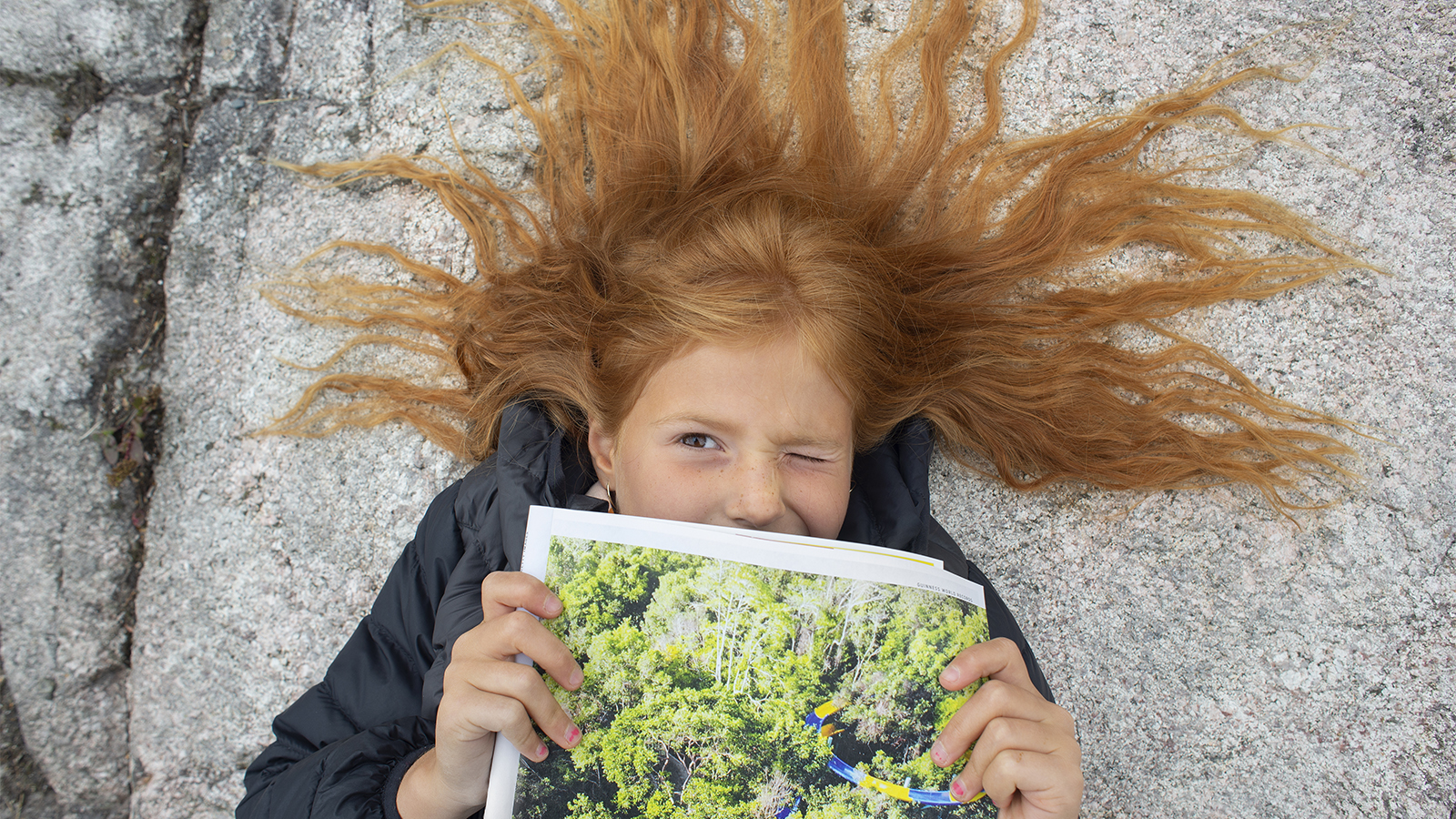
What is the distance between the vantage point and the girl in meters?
0.99

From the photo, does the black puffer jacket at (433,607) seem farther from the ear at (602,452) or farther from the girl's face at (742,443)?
the girl's face at (742,443)

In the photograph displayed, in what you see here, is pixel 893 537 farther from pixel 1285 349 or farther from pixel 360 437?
pixel 360 437

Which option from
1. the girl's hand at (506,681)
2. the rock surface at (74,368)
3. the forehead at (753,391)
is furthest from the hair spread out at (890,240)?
the girl's hand at (506,681)

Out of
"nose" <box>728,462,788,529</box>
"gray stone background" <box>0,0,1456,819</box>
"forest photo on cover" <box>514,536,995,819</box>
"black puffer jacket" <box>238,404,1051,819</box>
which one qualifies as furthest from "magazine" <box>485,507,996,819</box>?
"gray stone background" <box>0,0,1456,819</box>

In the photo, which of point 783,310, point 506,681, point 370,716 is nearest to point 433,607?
point 370,716

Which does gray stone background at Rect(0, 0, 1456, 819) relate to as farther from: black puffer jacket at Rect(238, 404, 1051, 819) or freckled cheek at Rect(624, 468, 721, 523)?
freckled cheek at Rect(624, 468, 721, 523)

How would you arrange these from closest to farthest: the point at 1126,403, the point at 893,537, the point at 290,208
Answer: the point at 893,537, the point at 1126,403, the point at 290,208

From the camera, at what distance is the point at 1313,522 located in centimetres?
115

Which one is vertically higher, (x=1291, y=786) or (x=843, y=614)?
(x=843, y=614)

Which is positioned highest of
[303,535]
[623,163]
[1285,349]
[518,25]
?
[518,25]

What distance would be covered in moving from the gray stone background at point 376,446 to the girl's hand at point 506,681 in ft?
1.71

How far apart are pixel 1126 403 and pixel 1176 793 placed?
568 millimetres

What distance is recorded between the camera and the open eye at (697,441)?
93 centimetres

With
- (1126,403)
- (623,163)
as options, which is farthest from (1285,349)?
(623,163)
